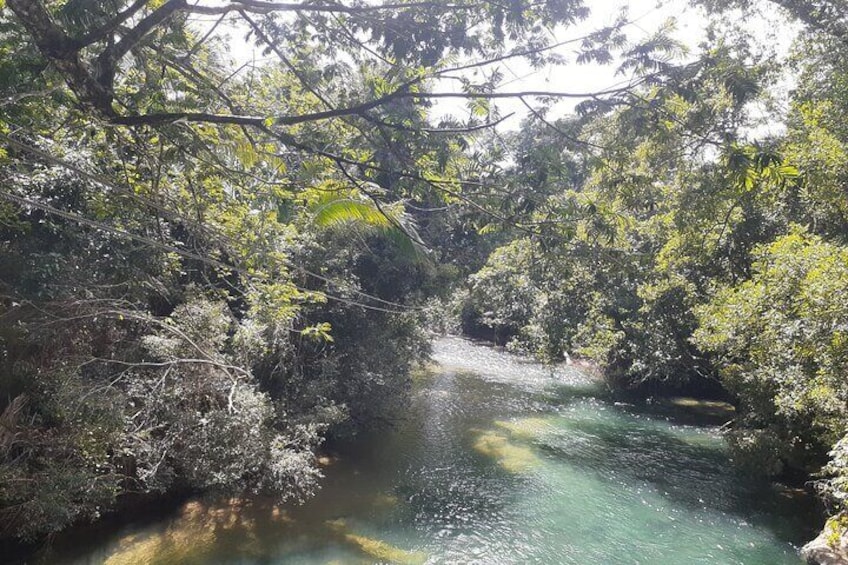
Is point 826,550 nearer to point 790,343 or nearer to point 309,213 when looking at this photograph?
point 790,343

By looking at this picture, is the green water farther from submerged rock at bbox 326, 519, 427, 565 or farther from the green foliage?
the green foliage

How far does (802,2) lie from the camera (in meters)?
10.6

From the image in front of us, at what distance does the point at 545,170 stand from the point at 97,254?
20.3ft

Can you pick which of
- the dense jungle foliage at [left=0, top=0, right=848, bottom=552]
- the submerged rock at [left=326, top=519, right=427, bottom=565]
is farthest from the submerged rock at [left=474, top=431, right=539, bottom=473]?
the submerged rock at [left=326, top=519, right=427, bottom=565]

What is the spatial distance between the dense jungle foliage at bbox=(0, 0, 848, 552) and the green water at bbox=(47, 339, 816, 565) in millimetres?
737

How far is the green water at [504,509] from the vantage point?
25.7ft

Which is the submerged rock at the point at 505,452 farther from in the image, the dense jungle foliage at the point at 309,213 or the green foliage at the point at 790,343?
the green foliage at the point at 790,343

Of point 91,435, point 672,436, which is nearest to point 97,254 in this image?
point 91,435

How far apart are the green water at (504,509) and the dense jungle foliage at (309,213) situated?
0.74 metres

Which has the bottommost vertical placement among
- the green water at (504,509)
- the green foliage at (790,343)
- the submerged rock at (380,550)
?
the submerged rock at (380,550)

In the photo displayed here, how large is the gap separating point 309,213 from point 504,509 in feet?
21.6

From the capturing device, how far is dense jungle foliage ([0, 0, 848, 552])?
434 cm

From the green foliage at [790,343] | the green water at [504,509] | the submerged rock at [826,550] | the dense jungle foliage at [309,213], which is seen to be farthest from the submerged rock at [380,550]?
the green foliage at [790,343]

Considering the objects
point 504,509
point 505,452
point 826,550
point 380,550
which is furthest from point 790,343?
point 380,550
